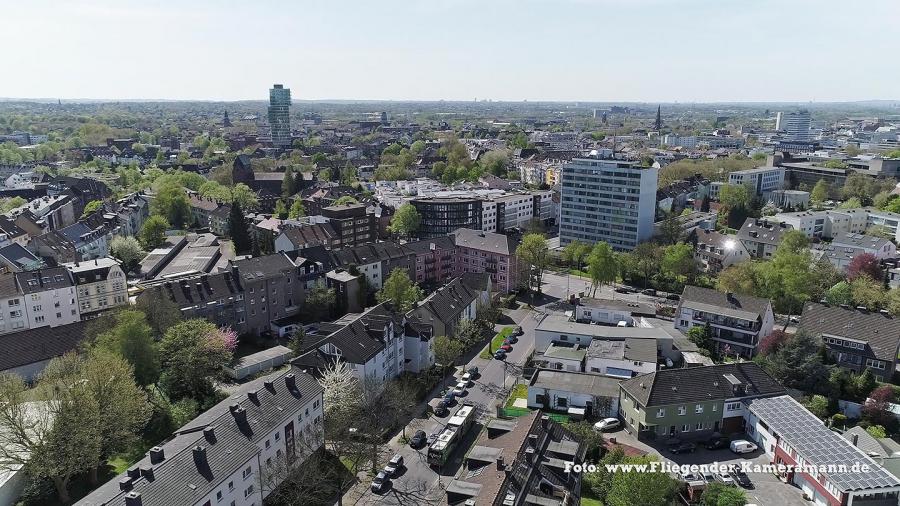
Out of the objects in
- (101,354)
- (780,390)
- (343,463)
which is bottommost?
(343,463)

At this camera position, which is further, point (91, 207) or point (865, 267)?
point (91, 207)

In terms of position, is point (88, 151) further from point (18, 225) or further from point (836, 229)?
point (836, 229)

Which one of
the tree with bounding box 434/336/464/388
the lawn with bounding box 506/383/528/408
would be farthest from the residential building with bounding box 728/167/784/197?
the tree with bounding box 434/336/464/388

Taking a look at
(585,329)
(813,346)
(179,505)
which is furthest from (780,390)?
(179,505)

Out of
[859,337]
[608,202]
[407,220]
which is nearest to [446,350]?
[859,337]

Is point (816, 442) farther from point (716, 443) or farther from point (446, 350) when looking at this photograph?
point (446, 350)

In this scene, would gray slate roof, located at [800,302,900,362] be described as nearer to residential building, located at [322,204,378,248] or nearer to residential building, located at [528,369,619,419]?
residential building, located at [528,369,619,419]

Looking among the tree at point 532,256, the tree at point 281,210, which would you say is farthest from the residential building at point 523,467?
the tree at point 281,210
